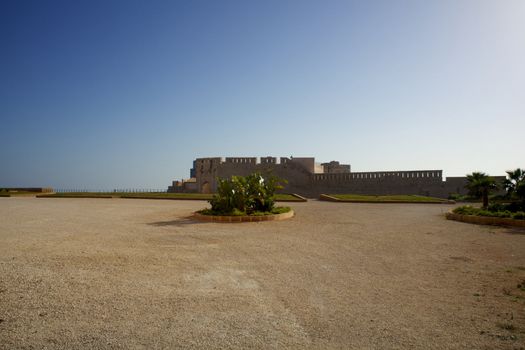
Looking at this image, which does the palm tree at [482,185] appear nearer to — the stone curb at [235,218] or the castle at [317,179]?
the stone curb at [235,218]

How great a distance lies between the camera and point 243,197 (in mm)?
11398

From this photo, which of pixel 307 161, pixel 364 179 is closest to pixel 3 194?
pixel 307 161

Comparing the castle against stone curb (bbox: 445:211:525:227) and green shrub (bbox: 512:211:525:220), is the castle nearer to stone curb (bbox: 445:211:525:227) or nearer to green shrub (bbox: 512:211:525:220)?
stone curb (bbox: 445:211:525:227)

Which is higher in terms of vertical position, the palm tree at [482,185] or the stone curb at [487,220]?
the palm tree at [482,185]

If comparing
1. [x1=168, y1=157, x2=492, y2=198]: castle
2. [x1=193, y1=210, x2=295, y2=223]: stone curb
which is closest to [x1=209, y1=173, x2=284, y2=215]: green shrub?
[x1=193, y1=210, x2=295, y2=223]: stone curb

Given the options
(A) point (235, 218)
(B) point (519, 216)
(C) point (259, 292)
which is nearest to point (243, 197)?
(A) point (235, 218)

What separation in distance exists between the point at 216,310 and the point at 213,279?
102 centimetres

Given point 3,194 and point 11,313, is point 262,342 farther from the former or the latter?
point 3,194

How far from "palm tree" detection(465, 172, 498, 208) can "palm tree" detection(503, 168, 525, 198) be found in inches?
48.6

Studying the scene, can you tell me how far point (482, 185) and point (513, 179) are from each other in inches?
58.3

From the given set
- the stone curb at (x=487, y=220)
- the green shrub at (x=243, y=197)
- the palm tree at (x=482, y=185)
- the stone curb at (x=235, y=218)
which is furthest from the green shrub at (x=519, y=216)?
the green shrub at (x=243, y=197)

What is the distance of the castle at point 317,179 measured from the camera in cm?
2642

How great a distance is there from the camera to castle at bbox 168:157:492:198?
2642cm

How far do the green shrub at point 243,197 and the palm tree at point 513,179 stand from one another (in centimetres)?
788
